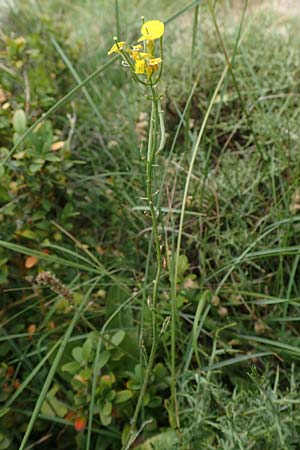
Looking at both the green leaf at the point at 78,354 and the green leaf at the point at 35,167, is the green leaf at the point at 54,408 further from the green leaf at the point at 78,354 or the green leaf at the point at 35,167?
the green leaf at the point at 35,167

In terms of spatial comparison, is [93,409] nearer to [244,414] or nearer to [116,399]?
[116,399]

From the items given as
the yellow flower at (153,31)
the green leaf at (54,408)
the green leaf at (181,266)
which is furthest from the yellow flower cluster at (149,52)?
the green leaf at (54,408)

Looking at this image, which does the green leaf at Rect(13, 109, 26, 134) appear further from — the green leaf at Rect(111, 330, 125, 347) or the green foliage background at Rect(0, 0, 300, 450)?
the green leaf at Rect(111, 330, 125, 347)

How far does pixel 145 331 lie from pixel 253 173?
1.56ft

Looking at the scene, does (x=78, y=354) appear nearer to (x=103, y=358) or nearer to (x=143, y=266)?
(x=103, y=358)

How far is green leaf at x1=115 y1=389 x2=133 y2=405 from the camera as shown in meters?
1.04

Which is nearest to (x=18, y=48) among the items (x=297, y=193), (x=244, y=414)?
(x=297, y=193)

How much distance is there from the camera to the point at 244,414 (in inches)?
34.8

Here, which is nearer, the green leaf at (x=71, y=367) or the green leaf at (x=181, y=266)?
the green leaf at (x=71, y=367)

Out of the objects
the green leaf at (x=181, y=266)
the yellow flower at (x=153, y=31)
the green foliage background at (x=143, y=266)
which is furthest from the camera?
the green leaf at (x=181, y=266)

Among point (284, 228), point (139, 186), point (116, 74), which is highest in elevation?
point (116, 74)

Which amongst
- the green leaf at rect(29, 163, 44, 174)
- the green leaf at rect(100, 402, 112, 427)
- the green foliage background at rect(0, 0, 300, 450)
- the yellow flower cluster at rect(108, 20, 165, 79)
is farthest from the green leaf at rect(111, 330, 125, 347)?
the yellow flower cluster at rect(108, 20, 165, 79)

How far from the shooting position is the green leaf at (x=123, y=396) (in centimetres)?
104

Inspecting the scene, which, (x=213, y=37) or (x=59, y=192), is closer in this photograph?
(x=59, y=192)
